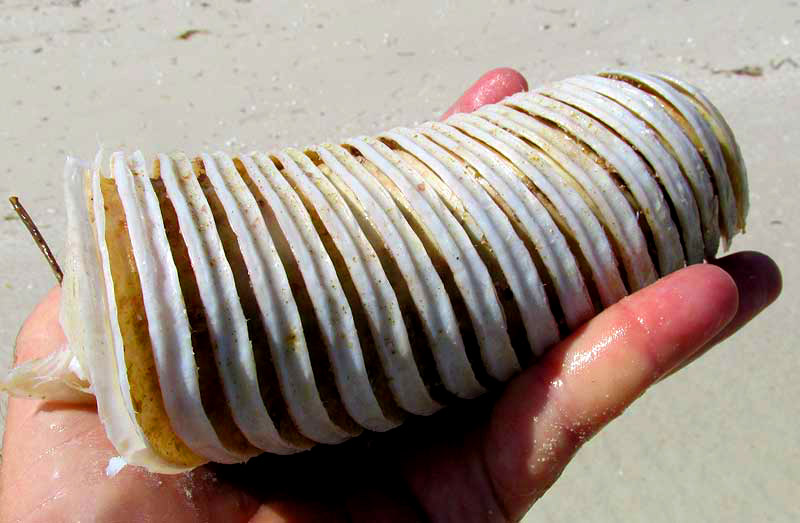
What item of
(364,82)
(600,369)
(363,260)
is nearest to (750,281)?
(600,369)

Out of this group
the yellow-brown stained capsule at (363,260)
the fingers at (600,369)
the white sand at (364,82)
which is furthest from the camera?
the white sand at (364,82)

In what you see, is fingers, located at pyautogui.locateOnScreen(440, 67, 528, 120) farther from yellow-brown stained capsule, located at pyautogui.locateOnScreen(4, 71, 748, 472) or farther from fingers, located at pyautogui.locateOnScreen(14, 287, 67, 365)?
fingers, located at pyautogui.locateOnScreen(14, 287, 67, 365)

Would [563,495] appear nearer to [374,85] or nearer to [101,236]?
[101,236]

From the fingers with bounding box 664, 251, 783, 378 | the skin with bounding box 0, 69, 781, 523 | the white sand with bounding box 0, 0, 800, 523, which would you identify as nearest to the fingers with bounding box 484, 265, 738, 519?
the skin with bounding box 0, 69, 781, 523

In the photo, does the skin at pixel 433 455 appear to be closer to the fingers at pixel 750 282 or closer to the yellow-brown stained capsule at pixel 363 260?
the yellow-brown stained capsule at pixel 363 260

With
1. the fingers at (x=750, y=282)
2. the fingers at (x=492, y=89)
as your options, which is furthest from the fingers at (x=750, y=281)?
A: the fingers at (x=492, y=89)

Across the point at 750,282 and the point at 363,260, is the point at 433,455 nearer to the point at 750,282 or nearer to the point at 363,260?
the point at 363,260
